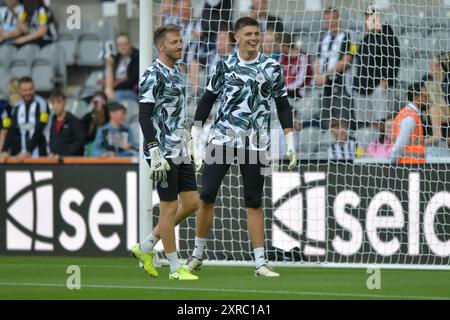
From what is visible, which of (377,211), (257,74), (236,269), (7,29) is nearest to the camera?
(257,74)

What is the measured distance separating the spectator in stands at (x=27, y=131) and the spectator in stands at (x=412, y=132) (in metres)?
4.97

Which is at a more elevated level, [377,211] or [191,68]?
[191,68]

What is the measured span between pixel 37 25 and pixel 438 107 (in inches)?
285

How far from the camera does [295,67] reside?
13508 mm

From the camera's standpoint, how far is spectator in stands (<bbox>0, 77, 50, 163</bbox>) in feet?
48.8

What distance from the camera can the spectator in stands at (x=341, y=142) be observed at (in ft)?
42.0

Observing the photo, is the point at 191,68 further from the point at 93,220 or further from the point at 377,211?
the point at 377,211

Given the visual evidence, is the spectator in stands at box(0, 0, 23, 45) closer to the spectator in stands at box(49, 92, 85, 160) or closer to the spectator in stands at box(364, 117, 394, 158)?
the spectator in stands at box(49, 92, 85, 160)

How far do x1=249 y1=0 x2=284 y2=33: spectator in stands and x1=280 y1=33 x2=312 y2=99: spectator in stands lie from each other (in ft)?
0.61

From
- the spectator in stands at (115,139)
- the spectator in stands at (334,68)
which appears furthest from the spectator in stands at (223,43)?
the spectator in stands at (115,139)

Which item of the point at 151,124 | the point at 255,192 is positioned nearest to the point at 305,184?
the point at 255,192

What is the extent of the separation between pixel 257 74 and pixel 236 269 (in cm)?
217

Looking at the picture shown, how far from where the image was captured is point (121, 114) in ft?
50.3

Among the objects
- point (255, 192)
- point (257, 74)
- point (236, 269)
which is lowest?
point (236, 269)
